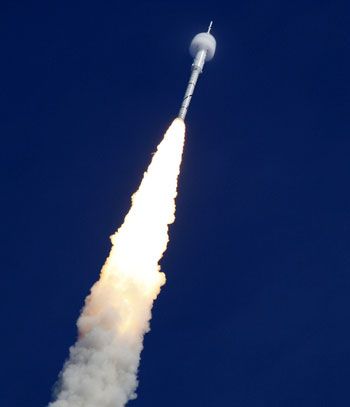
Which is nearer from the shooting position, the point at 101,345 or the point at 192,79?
the point at 101,345

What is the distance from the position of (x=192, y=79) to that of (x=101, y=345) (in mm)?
28938

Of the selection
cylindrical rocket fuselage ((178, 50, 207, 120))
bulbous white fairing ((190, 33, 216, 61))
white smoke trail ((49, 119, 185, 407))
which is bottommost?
white smoke trail ((49, 119, 185, 407))

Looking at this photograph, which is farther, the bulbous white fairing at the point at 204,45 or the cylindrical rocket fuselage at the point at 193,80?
the bulbous white fairing at the point at 204,45

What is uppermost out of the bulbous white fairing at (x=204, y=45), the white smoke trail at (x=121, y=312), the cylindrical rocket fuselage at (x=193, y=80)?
the bulbous white fairing at (x=204, y=45)

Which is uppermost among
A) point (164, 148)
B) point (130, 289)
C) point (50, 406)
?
point (164, 148)

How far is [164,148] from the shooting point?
93250mm

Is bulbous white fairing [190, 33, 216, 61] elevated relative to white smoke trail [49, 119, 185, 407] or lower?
elevated

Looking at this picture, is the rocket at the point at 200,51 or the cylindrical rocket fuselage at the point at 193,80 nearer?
the cylindrical rocket fuselage at the point at 193,80

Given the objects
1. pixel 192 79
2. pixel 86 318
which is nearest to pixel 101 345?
pixel 86 318

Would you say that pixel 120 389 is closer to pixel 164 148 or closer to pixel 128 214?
pixel 128 214

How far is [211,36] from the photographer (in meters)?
95.4

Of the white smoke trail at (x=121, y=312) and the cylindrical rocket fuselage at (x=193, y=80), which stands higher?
the cylindrical rocket fuselage at (x=193, y=80)

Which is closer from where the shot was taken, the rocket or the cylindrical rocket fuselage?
the cylindrical rocket fuselage

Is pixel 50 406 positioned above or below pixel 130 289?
below
